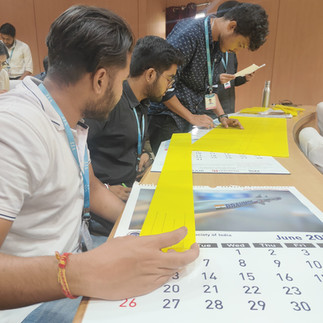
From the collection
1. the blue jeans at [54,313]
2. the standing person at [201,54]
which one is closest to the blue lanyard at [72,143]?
the blue jeans at [54,313]

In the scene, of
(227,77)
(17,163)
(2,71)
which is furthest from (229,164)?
(2,71)

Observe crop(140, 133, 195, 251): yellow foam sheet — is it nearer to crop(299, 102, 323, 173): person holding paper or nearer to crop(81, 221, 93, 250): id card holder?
crop(81, 221, 93, 250): id card holder

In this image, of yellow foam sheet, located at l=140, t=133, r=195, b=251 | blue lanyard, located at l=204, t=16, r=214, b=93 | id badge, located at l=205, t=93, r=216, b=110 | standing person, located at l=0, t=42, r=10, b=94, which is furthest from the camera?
standing person, located at l=0, t=42, r=10, b=94

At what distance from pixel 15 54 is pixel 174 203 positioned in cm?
416

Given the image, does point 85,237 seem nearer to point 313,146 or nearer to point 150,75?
point 150,75

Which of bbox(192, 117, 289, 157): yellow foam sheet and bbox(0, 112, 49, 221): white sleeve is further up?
bbox(0, 112, 49, 221): white sleeve

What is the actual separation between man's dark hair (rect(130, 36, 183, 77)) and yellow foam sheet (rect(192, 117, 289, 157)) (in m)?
0.41

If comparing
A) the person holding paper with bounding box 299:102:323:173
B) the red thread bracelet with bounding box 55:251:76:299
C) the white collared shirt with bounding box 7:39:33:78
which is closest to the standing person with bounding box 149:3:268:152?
the person holding paper with bounding box 299:102:323:173

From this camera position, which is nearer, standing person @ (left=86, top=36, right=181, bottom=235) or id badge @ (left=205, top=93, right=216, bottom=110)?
standing person @ (left=86, top=36, right=181, bottom=235)

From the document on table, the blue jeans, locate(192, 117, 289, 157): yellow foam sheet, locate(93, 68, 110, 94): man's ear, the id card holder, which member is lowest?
the blue jeans

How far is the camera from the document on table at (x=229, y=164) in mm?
945

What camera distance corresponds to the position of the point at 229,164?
100 cm

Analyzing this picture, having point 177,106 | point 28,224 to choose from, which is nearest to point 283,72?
point 177,106

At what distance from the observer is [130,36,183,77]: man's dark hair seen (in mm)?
1322
